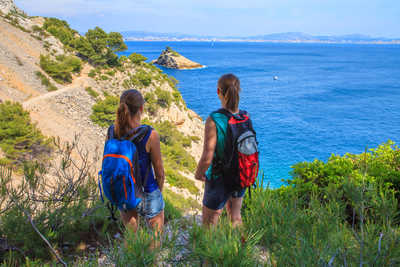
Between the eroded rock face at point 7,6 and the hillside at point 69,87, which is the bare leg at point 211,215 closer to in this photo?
the hillside at point 69,87

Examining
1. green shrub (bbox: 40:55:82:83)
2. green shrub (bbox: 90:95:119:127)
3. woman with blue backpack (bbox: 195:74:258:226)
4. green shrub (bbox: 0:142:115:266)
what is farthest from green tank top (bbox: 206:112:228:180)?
green shrub (bbox: 40:55:82:83)

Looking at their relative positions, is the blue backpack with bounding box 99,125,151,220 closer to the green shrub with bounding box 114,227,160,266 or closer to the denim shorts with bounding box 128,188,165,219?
the denim shorts with bounding box 128,188,165,219

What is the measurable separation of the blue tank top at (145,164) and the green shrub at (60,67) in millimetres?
24056

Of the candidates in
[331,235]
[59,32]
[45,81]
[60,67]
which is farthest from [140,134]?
[59,32]

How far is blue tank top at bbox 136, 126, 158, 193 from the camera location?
2.57 metres

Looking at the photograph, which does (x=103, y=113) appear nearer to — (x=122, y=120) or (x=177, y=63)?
(x=122, y=120)

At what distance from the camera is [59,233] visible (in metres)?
3.35

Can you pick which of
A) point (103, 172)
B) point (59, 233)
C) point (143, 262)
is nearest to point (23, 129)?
point (59, 233)

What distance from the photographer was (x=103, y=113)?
2138 centimetres

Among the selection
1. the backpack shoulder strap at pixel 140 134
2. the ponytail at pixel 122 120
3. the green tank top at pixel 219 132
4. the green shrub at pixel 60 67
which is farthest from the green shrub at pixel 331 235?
the green shrub at pixel 60 67

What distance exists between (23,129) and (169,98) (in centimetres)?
1833

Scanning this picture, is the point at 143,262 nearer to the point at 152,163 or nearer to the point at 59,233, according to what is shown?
the point at 152,163

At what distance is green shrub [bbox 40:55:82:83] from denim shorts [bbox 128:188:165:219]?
24.1 meters

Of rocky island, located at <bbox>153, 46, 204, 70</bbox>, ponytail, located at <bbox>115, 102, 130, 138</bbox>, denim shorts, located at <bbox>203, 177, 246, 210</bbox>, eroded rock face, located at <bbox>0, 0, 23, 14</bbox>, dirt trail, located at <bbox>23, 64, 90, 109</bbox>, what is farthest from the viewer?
rocky island, located at <bbox>153, 46, 204, 70</bbox>
